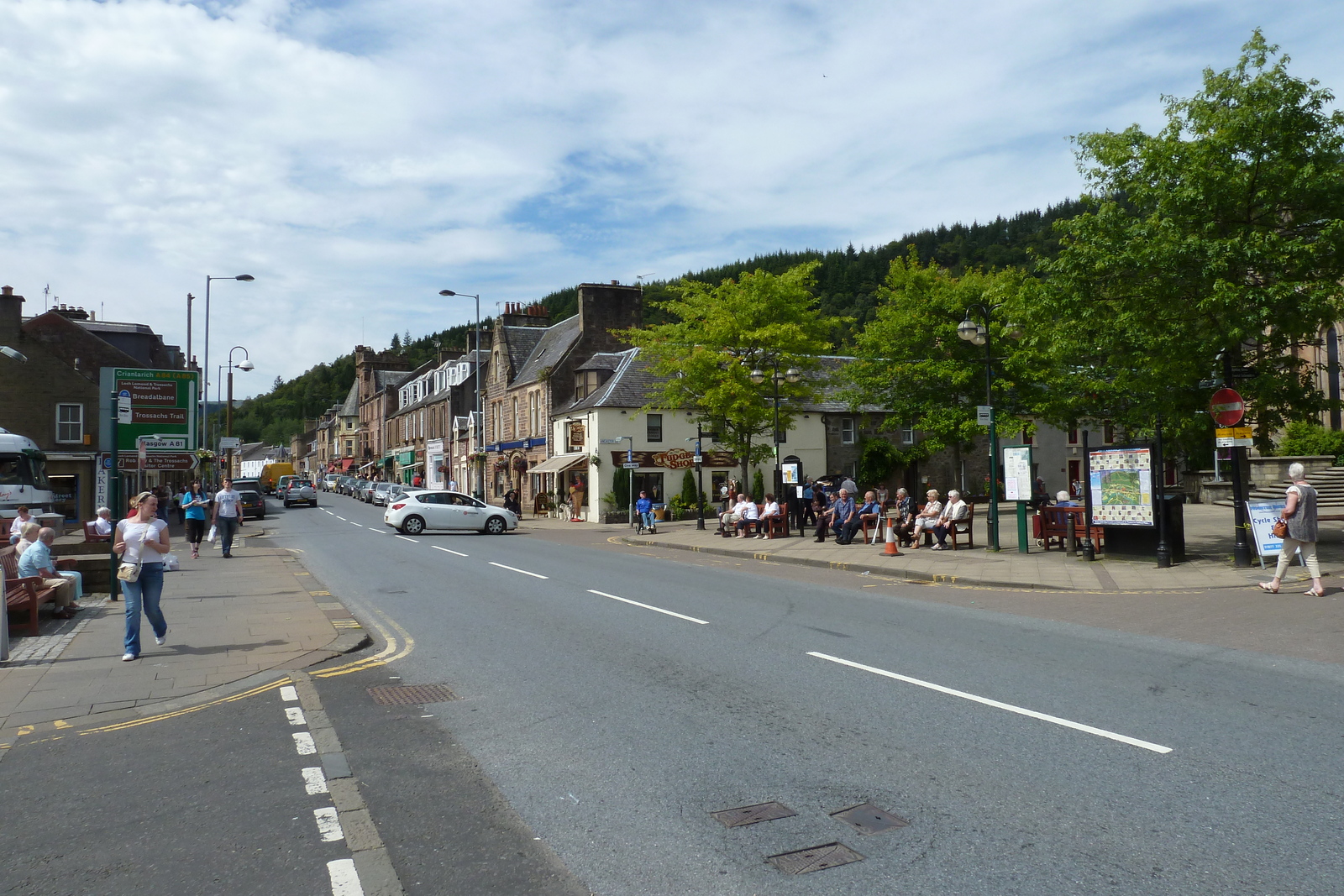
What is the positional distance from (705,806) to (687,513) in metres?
36.6

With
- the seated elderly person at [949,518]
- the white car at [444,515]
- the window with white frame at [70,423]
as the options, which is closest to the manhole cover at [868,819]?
the seated elderly person at [949,518]

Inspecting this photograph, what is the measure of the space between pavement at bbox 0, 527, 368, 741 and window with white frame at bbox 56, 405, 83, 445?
99.4 ft

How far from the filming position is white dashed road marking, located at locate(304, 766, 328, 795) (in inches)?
205

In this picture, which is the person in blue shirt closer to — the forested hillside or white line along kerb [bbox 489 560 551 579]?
white line along kerb [bbox 489 560 551 579]

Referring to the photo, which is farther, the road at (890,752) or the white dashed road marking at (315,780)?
the white dashed road marking at (315,780)

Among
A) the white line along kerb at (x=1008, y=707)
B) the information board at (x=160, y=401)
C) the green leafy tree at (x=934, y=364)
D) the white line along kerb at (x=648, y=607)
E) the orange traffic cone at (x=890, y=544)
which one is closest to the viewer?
the white line along kerb at (x=1008, y=707)

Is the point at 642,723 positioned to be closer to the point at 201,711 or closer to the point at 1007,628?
the point at 201,711

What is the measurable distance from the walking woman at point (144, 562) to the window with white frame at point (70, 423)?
120ft

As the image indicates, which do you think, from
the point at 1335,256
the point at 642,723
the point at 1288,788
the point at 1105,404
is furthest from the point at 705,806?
the point at 1105,404

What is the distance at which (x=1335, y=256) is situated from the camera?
14.9 metres

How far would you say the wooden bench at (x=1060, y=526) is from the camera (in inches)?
705

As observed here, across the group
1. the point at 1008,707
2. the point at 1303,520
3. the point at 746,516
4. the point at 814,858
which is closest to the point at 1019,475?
the point at 1303,520

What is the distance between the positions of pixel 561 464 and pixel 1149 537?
99.0 feet

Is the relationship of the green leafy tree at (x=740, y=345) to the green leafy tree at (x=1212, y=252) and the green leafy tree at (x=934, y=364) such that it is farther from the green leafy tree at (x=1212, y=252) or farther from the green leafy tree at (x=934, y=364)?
the green leafy tree at (x=1212, y=252)
